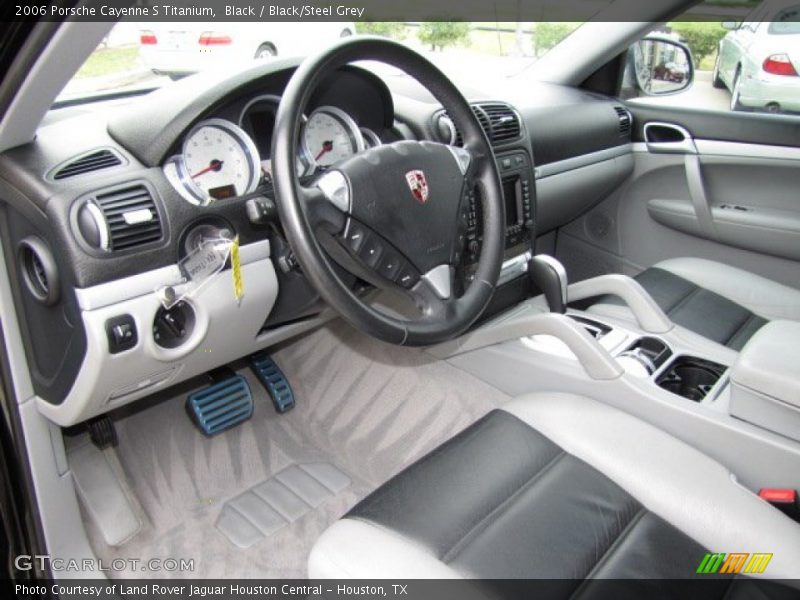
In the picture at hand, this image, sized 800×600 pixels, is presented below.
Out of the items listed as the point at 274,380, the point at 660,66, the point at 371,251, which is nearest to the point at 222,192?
the point at 371,251

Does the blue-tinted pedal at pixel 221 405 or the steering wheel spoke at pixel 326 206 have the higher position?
the steering wheel spoke at pixel 326 206

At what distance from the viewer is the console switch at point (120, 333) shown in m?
1.26

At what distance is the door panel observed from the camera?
240 cm

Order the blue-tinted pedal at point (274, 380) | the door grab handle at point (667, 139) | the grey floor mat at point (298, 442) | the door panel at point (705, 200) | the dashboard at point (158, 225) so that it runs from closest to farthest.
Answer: the dashboard at point (158, 225) < the grey floor mat at point (298, 442) < the blue-tinted pedal at point (274, 380) < the door panel at point (705, 200) < the door grab handle at point (667, 139)

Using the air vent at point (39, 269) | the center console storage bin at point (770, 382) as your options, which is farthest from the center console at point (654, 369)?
the air vent at point (39, 269)

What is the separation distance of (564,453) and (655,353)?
54 centimetres

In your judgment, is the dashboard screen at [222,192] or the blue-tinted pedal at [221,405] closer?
the dashboard screen at [222,192]

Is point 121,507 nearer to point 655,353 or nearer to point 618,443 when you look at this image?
point 618,443

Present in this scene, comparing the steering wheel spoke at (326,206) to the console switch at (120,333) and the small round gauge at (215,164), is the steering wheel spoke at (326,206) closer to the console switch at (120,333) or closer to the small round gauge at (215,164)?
the small round gauge at (215,164)

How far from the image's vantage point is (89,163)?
1.29 metres

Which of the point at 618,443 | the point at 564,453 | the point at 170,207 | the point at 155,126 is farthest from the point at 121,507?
the point at 618,443

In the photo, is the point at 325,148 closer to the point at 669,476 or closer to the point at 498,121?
the point at 498,121

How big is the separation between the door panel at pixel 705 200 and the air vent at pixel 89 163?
2.07 metres

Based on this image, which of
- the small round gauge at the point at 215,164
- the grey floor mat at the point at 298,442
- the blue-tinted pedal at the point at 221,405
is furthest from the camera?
the blue-tinted pedal at the point at 221,405
